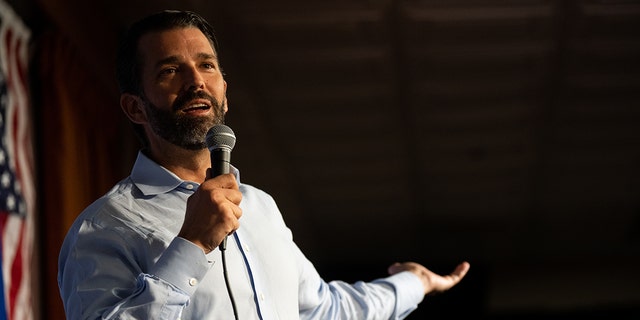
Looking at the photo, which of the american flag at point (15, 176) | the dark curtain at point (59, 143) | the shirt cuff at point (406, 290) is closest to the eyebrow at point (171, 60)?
the shirt cuff at point (406, 290)

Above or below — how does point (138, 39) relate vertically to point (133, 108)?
above

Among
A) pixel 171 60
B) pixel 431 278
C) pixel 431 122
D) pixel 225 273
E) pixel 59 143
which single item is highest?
pixel 171 60

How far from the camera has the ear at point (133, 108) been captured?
195 centimetres

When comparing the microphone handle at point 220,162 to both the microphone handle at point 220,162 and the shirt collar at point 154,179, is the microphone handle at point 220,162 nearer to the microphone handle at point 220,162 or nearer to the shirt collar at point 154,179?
the microphone handle at point 220,162

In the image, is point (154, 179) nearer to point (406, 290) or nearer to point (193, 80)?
point (193, 80)

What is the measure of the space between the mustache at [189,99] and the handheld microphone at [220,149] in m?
0.18

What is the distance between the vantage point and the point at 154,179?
6.07ft

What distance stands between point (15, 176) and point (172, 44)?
1791mm

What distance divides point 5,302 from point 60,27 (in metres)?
1.16

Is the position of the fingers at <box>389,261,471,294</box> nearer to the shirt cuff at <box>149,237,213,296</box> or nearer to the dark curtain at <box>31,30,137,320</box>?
the shirt cuff at <box>149,237,213,296</box>

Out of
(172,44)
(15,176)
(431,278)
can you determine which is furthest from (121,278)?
(15,176)

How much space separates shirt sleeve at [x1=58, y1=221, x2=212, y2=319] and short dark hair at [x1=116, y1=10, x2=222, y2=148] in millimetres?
346

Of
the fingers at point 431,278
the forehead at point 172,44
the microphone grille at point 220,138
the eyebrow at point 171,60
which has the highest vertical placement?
the forehead at point 172,44

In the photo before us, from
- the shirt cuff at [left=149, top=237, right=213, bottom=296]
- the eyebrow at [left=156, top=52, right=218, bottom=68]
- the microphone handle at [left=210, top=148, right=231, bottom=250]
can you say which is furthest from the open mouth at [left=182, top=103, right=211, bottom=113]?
the shirt cuff at [left=149, top=237, right=213, bottom=296]
